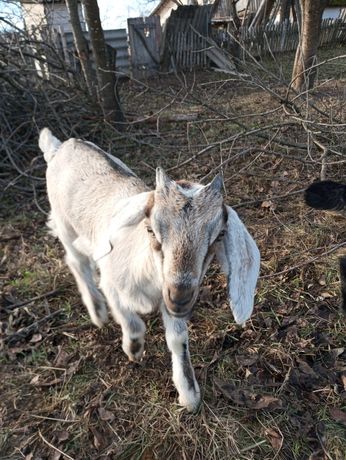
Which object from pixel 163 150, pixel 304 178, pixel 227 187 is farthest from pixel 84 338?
pixel 163 150

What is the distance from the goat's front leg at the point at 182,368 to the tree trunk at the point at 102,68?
373 cm

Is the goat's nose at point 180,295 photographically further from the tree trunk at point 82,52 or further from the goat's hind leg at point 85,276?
the tree trunk at point 82,52

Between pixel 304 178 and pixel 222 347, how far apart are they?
245 cm

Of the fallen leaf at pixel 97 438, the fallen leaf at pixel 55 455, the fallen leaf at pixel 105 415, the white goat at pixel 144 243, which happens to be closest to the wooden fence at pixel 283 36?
the white goat at pixel 144 243

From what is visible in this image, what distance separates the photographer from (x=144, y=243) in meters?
2.15

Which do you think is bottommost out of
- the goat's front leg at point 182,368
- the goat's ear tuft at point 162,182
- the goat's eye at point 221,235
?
the goat's front leg at point 182,368

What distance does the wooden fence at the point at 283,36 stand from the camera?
12672 millimetres

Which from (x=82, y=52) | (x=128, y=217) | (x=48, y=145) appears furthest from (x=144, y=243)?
(x=82, y=52)

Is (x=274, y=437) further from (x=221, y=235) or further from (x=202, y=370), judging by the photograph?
(x=221, y=235)

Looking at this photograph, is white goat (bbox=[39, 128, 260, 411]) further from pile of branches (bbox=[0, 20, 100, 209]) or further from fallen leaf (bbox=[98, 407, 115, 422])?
pile of branches (bbox=[0, 20, 100, 209])

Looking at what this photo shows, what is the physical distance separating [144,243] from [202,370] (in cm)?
94

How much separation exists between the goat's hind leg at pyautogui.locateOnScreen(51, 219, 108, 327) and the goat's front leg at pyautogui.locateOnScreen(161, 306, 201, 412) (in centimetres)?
74

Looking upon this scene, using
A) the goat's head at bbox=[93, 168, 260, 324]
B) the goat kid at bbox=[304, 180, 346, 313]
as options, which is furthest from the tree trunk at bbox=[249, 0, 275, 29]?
the goat's head at bbox=[93, 168, 260, 324]

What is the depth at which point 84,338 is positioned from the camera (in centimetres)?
279
